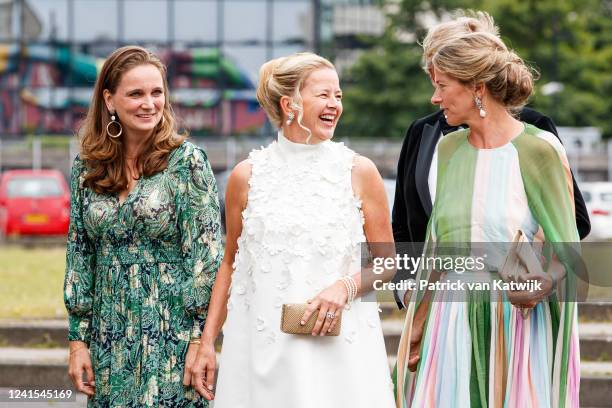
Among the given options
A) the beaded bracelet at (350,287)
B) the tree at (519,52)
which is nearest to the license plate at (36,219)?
the tree at (519,52)

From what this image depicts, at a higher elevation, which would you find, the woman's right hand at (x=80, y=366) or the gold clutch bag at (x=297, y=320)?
the gold clutch bag at (x=297, y=320)

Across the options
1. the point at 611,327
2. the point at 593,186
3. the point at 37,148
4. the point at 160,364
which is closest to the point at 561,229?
the point at 160,364

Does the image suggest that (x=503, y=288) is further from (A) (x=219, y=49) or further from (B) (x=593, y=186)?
(A) (x=219, y=49)

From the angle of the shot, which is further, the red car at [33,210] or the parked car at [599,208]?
the red car at [33,210]

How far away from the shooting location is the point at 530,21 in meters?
45.8

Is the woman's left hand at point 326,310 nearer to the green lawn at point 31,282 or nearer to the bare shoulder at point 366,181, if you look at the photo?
the bare shoulder at point 366,181

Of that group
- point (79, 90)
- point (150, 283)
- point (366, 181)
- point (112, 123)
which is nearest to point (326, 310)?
point (366, 181)

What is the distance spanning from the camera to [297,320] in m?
4.07

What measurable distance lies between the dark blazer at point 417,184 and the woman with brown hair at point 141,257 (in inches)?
31.0

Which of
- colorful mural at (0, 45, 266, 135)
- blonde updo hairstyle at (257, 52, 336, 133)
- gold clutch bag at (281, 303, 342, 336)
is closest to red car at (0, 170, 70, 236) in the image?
colorful mural at (0, 45, 266, 135)

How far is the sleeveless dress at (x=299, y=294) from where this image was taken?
13.5 ft

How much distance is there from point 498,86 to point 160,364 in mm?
1503

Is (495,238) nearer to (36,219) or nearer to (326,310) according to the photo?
(326,310)

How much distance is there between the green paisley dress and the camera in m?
4.41
